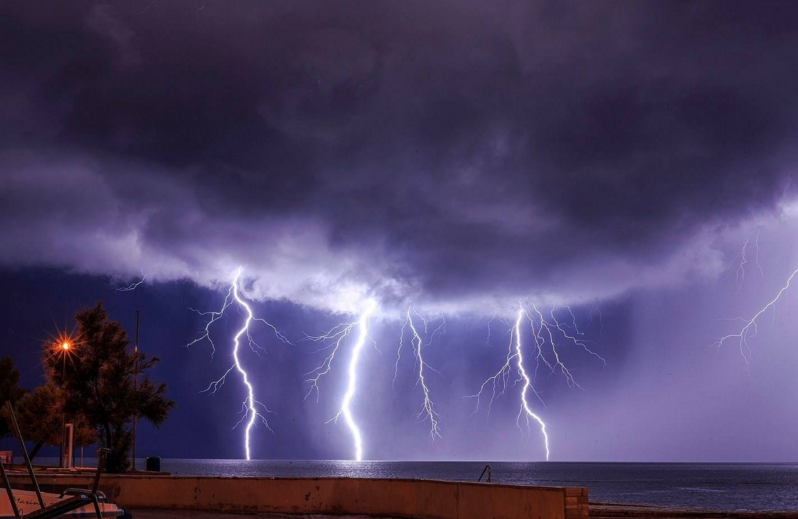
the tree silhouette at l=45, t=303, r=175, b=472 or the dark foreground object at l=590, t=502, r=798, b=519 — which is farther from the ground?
the tree silhouette at l=45, t=303, r=175, b=472

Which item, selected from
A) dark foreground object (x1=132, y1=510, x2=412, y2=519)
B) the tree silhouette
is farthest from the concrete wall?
the tree silhouette

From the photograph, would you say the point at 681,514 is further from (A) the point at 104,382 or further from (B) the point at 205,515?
(A) the point at 104,382

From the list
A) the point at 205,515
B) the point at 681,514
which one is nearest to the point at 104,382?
the point at 205,515

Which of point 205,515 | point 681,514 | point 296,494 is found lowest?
point 681,514

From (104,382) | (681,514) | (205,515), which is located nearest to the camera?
(205,515)

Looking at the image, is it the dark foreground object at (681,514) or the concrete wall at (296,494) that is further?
the dark foreground object at (681,514)

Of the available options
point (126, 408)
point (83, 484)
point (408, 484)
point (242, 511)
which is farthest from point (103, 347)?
point (408, 484)

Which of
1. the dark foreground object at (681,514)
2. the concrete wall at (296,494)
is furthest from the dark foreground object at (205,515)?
the dark foreground object at (681,514)

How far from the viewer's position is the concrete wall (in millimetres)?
16594

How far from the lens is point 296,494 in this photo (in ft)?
61.2

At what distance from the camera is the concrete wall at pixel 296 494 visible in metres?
16.6

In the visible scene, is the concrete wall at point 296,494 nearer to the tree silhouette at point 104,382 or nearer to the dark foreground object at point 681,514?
the dark foreground object at point 681,514

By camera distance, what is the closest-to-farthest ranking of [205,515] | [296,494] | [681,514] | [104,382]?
1. [205,515]
2. [296,494]
3. [681,514]
4. [104,382]

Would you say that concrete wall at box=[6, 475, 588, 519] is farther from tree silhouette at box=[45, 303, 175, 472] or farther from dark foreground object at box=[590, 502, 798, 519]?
tree silhouette at box=[45, 303, 175, 472]
